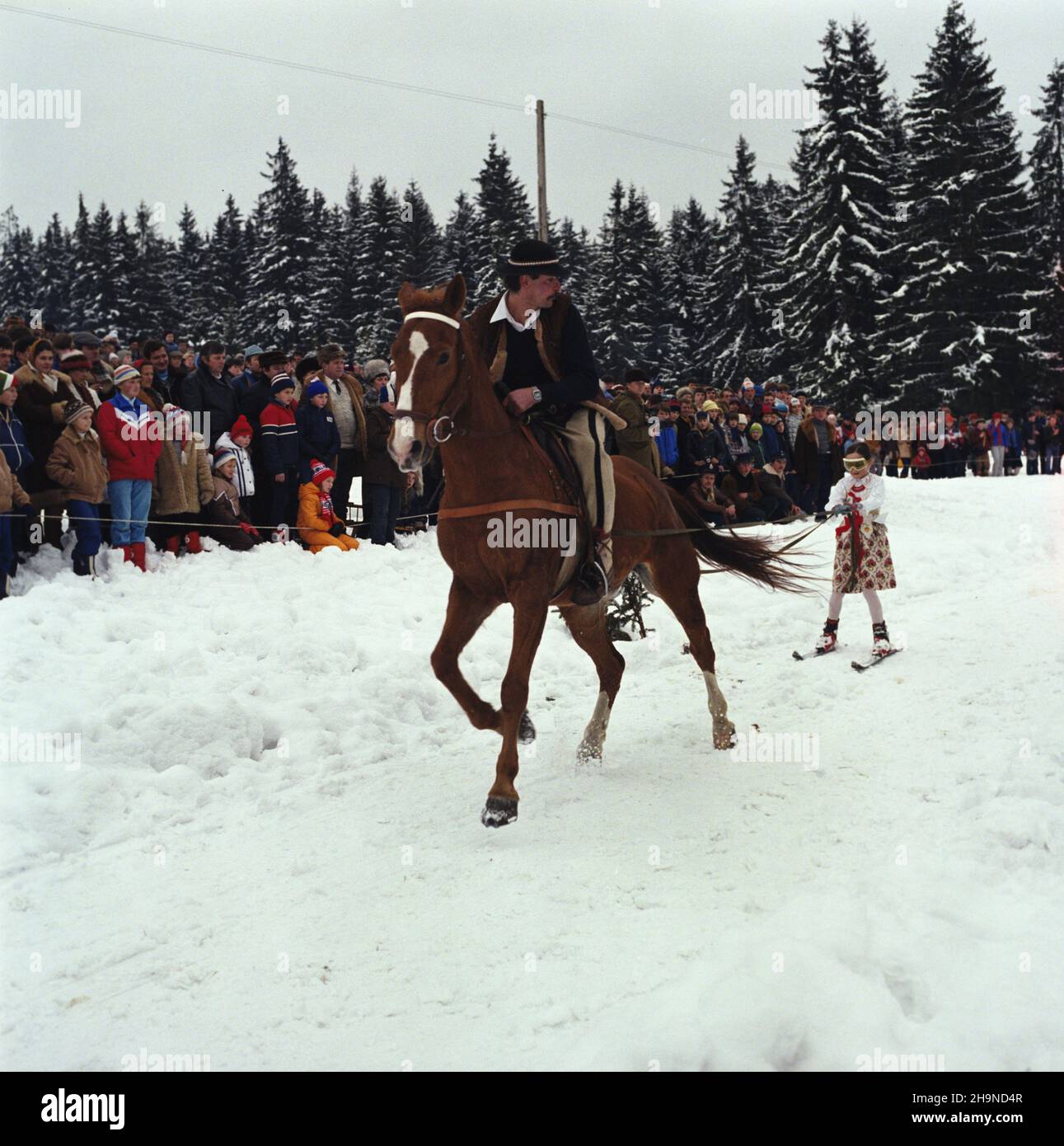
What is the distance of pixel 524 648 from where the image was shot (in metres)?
5.98

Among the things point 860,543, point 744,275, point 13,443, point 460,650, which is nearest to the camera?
point 460,650

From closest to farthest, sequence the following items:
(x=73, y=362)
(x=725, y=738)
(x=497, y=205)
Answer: (x=725, y=738)
(x=73, y=362)
(x=497, y=205)

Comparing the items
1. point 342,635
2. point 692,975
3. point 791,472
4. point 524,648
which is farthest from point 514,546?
point 791,472

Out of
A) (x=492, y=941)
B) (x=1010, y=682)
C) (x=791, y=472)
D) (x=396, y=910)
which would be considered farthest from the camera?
(x=791, y=472)

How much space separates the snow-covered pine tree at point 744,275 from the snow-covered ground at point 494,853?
44.7 meters

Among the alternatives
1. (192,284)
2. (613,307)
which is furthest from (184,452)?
(192,284)

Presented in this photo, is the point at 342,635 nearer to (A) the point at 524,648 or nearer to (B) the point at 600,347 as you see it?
(A) the point at 524,648

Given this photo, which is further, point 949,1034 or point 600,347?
point 600,347

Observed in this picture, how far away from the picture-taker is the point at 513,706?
591 centimetres

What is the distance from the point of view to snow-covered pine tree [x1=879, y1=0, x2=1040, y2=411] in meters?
41.7

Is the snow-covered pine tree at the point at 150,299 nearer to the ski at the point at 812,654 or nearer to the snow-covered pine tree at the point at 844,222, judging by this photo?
the snow-covered pine tree at the point at 844,222

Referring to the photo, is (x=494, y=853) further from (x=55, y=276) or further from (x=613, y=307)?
(x=55, y=276)

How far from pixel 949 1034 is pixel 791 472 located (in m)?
16.0

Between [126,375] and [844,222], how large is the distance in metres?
35.2
